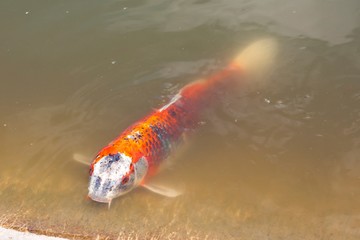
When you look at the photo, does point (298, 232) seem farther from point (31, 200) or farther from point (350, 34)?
point (350, 34)

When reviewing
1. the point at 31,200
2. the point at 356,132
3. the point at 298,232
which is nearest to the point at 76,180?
the point at 31,200

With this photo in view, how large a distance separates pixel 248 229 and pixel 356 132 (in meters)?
1.71

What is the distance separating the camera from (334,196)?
14.8 ft

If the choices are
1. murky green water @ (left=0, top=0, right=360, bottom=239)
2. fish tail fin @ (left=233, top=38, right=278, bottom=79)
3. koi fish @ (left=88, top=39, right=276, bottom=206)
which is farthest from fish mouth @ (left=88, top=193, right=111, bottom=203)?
fish tail fin @ (left=233, top=38, right=278, bottom=79)

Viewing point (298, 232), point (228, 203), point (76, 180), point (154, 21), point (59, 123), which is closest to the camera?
point (298, 232)

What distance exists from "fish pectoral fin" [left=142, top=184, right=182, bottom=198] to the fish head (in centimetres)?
27

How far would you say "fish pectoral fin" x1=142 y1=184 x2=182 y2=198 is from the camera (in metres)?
4.68

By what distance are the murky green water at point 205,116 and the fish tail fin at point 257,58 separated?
14 cm

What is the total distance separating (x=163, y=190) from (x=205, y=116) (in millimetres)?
1177

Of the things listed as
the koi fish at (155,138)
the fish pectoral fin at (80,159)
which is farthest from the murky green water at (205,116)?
the koi fish at (155,138)

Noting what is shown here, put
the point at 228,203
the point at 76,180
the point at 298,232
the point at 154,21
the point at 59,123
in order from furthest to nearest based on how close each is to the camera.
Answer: the point at 154,21 → the point at 59,123 → the point at 76,180 → the point at 228,203 → the point at 298,232

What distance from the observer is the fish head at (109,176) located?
14.7 feet

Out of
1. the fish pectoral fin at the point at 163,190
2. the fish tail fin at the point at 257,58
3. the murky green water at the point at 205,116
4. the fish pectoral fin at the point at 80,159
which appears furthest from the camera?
the fish tail fin at the point at 257,58

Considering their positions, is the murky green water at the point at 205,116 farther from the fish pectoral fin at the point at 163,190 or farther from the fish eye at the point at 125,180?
Result: the fish eye at the point at 125,180
